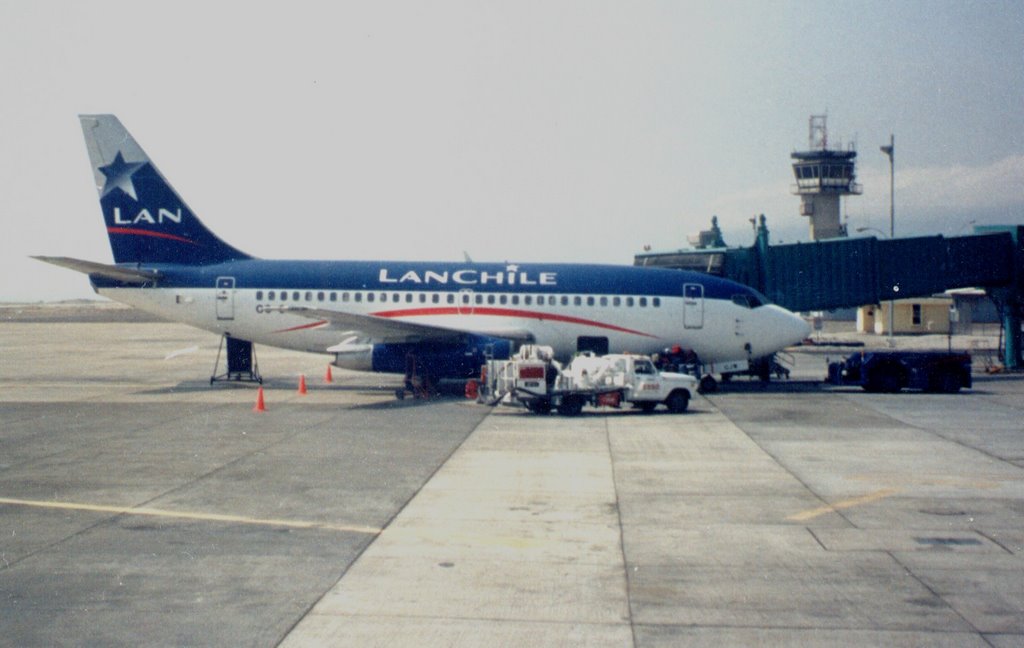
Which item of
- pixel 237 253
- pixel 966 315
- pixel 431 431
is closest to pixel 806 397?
pixel 431 431

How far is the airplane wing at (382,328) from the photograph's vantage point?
28.8 m

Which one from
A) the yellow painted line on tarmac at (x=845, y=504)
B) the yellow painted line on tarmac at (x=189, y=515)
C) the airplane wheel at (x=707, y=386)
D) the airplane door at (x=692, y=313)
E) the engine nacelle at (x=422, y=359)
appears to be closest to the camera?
the yellow painted line on tarmac at (x=189, y=515)

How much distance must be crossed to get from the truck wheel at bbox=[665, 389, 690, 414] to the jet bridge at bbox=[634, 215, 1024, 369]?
1595 cm

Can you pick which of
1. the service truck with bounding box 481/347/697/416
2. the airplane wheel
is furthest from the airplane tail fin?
the airplane wheel

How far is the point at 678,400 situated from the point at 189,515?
1604 cm

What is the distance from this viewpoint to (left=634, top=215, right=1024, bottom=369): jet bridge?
1598 inches

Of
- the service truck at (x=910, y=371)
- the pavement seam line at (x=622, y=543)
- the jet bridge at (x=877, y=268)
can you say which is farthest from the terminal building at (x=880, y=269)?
the pavement seam line at (x=622, y=543)

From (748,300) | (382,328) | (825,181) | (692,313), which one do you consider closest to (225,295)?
(382,328)

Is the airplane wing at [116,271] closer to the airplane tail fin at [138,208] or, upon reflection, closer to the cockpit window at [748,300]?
the airplane tail fin at [138,208]

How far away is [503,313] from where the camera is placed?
33125 millimetres

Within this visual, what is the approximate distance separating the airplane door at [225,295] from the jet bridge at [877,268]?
66.9ft

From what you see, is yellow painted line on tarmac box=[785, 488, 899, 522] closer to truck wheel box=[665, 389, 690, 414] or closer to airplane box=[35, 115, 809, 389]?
truck wheel box=[665, 389, 690, 414]

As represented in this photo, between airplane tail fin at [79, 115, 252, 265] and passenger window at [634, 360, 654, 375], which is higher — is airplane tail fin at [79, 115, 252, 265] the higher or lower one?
the higher one

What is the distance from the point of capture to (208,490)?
52.3 ft
